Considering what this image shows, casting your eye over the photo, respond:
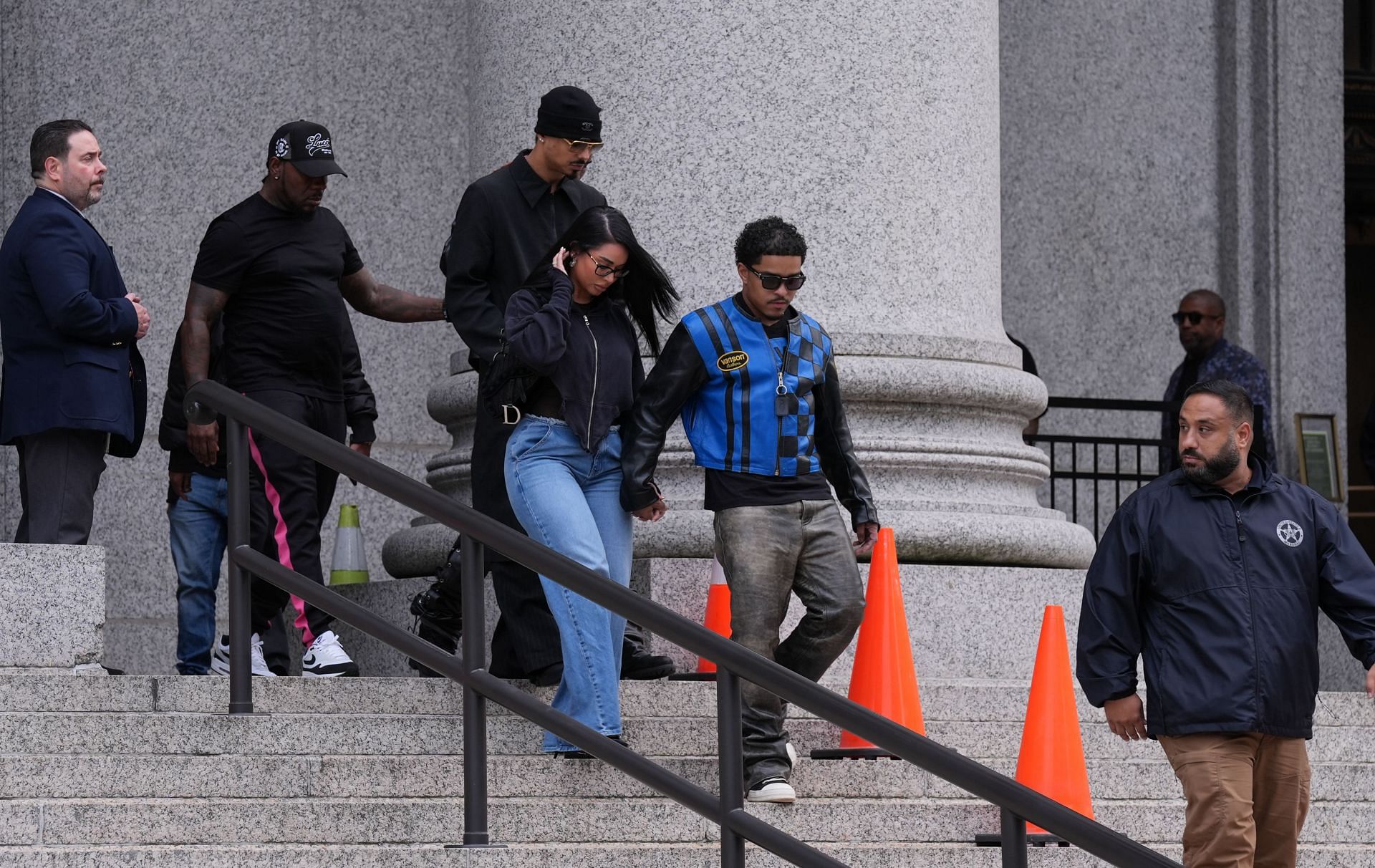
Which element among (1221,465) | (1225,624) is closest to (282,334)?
(1221,465)

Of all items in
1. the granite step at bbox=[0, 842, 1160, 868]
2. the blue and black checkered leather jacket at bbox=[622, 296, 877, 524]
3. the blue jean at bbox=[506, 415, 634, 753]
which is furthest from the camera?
the blue and black checkered leather jacket at bbox=[622, 296, 877, 524]

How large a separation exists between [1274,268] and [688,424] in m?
7.43

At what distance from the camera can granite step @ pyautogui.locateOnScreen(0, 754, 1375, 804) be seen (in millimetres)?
5750

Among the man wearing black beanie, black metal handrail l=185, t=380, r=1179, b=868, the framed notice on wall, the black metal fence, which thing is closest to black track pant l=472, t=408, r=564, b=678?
the man wearing black beanie

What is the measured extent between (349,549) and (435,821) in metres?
4.95

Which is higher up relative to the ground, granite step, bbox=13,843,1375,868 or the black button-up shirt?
the black button-up shirt

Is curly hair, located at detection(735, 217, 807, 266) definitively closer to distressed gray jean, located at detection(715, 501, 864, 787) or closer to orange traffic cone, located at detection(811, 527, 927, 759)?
distressed gray jean, located at detection(715, 501, 864, 787)

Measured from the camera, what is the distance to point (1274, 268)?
13.2m

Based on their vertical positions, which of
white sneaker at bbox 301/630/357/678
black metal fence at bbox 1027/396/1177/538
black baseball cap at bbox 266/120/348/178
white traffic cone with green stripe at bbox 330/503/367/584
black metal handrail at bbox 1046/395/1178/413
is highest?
black baseball cap at bbox 266/120/348/178

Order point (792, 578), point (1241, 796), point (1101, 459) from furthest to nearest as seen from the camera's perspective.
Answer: point (1101, 459) < point (792, 578) < point (1241, 796)

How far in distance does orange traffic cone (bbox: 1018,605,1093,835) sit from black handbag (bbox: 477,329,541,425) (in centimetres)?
173

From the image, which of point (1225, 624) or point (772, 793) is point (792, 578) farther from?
point (1225, 624)

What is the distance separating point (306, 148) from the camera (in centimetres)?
750

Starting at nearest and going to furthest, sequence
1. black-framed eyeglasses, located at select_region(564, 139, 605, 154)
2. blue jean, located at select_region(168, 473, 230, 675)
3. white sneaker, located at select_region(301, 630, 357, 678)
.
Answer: black-framed eyeglasses, located at select_region(564, 139, 605, 154) → white sneaker, located at select_region(301, 630, 357, 678) → blue jean, located at select_region(168, 473, 230, 675)
